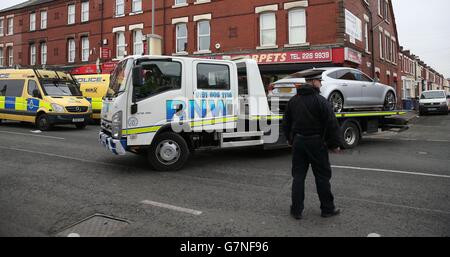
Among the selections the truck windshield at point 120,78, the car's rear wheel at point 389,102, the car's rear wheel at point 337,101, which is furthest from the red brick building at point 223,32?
the truck windshield at point 120,78

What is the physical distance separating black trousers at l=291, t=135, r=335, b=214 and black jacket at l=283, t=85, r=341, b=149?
0.09 metres

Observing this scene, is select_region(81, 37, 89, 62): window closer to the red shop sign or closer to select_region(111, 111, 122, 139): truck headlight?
the red shop sign

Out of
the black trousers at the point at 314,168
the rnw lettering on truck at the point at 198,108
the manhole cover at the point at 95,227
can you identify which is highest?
the rnw lettering on truck at the point at 198,108

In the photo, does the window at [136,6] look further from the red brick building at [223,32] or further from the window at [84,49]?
the window at [84,49]

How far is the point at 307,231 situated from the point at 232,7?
1931cm

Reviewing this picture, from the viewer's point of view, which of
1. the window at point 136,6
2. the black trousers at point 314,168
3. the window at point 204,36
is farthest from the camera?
the window at point 136,6

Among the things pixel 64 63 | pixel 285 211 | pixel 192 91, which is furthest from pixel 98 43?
pixel 285 211

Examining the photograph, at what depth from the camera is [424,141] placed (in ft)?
38.2

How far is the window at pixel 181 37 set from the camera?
23.1 m

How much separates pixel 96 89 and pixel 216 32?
8581 millimetres

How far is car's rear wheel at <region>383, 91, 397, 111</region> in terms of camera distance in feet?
35.3

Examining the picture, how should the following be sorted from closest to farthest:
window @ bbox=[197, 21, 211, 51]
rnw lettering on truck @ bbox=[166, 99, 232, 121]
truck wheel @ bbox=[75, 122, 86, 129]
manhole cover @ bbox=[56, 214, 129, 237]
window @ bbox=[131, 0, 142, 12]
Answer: manhole cover @ bbox=[56, 214, 129, 237], rnw lettering on truck @ bbox=[166, 99, 232, 121], truck wheel @ bbox=[75, 122, 86, 129], window @ bbox=[197, 21, 211, 51], window @ bbox=[131, 0, 142, 12]

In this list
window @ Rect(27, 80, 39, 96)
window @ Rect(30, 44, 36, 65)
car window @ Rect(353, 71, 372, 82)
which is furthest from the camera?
window @ Rect(30, 44, 36, 65)

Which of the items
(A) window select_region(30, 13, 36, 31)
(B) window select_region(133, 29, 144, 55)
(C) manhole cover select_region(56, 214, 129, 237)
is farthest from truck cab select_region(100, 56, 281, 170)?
(A) window select_region(30, 13, 36, 31)
